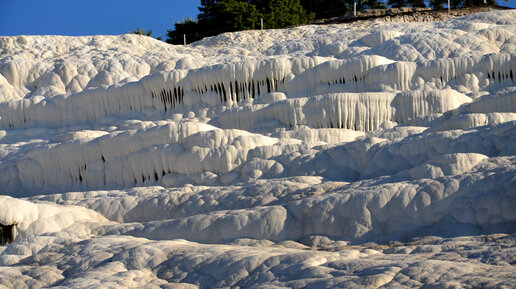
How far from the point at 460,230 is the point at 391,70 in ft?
33.5

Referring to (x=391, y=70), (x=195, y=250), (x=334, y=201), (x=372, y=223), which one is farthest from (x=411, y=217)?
(x=391, y=70)

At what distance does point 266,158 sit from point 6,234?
5349mm

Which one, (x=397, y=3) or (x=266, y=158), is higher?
(x=397, y=3)

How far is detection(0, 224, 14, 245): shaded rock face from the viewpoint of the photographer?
11.9 metres

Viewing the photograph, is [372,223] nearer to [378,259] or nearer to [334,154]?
[378,259]

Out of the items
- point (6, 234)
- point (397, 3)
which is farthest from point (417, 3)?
point (6, 234)

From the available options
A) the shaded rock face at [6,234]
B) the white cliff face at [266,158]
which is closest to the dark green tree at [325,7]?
the white cliff face at [266,158]

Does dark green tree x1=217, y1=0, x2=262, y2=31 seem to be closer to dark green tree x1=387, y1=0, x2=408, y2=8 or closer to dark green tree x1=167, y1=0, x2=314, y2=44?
dark green tree x1=167, y1=0, x2=314, y2=44

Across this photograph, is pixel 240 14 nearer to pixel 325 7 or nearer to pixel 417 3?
pixel 325 7

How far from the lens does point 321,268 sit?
6.93m

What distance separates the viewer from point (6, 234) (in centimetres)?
1193

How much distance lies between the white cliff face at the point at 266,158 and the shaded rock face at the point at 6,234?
6.7 inches

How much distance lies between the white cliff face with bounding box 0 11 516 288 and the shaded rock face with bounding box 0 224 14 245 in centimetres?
17

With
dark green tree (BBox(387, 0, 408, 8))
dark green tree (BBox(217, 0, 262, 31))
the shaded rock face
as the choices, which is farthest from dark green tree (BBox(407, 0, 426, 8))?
the shaded rock face
